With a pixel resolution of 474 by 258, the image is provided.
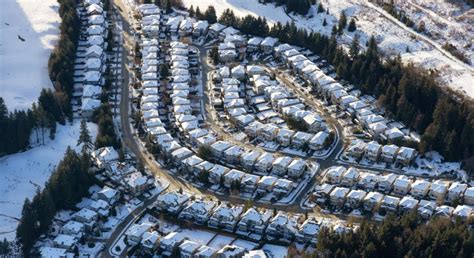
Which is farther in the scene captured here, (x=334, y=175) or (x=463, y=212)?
(x=334, y=175)

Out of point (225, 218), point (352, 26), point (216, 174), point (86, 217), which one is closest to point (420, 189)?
point (225, 218)

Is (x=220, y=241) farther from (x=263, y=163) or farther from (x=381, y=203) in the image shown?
(x=381, y=203)

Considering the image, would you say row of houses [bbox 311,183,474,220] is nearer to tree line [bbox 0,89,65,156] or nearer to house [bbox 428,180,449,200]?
house [bbox 428,180,449,200]

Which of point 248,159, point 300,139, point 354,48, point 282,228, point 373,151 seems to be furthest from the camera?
point 354,48

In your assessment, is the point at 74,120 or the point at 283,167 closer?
the point at 283,167

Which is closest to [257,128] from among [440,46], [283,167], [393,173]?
[283,167]

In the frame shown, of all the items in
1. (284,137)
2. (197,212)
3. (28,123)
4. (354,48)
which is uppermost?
(354,48)

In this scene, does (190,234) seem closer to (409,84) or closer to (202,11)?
(409,84)
